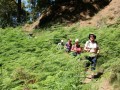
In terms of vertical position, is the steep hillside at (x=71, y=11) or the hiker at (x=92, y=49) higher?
the hiker at (x=92, y=49)

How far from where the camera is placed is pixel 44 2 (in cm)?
4528

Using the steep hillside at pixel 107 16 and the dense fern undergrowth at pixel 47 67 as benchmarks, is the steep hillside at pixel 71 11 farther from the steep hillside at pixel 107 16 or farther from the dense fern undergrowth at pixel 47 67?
the dense fern undergrowth at pixel 47 67

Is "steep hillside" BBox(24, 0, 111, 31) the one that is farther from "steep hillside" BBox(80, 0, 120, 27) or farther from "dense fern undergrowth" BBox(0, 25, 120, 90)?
"dense fern undergrowth" BBox(0, 25, 120, 90)

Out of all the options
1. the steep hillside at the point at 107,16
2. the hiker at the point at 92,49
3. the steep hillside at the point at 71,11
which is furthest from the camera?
the steep hillside at the point at 71,11

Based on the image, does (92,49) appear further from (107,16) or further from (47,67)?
(107,16)

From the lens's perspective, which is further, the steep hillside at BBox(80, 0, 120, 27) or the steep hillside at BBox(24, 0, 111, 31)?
the steep hillside at BBox(24, 0, 111, 31)

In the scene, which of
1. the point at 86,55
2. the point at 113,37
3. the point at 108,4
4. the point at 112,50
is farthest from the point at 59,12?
the point at 86,55

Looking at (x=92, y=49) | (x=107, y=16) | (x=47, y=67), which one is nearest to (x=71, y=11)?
(x=107, y=16)

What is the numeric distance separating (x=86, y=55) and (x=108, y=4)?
19.8m

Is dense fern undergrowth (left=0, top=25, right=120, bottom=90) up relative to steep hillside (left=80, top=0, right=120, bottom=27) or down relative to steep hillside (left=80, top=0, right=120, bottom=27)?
up

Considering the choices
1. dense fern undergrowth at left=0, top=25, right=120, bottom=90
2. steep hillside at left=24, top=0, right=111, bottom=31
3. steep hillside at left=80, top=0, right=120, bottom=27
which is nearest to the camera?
dense fern undergrowth at left=0, top=25, right=120, bottom=90

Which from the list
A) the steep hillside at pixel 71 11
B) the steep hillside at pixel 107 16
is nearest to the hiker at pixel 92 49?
the steep hillside at pixel 107 16

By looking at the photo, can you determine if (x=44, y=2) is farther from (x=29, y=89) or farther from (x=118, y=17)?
(x=29, y=89)

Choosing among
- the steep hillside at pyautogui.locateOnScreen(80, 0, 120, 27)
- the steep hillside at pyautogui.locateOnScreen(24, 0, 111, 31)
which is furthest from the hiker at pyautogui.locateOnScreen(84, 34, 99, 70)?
the steep hillside at pyautogui.locateOnScreen(24, 0, 111, 31)
